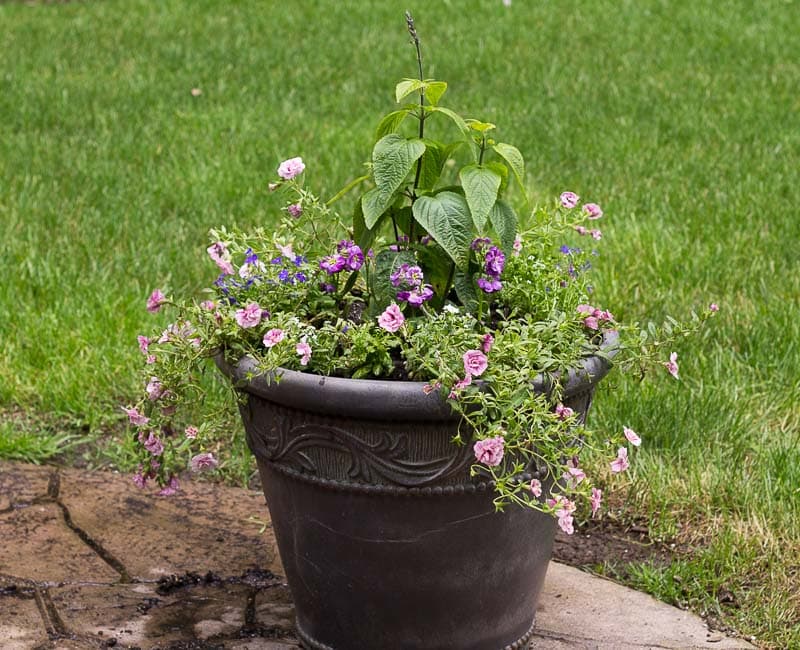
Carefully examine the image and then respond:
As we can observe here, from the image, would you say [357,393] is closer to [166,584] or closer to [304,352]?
[304,352]

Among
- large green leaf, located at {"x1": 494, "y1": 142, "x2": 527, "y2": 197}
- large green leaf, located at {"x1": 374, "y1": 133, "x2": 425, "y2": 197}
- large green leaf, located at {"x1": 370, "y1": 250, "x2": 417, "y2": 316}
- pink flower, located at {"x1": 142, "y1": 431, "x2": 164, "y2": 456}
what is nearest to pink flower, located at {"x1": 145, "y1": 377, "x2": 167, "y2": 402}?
pink flower, located at {"x1": 142, "y1": 431, "x2": 164, "y2": 456}

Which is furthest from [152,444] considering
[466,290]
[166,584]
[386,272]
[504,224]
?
[504,224]

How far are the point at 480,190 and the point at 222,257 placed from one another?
0.68 meters

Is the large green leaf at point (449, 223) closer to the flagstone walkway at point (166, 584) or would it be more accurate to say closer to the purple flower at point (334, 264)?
the purple flower at point (334, 264)

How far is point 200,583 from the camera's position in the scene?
2814 mm

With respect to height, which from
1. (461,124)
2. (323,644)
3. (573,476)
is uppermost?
(461,124)

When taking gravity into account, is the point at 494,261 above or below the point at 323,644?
above

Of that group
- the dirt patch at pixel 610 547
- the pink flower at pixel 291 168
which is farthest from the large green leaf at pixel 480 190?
the dirt patch at pixel 610 547

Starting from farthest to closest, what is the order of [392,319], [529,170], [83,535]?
[529,170] → [83,535] → [392,319]

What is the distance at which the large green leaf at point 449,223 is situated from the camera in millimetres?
2299

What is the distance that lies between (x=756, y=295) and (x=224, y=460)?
1.98 meters

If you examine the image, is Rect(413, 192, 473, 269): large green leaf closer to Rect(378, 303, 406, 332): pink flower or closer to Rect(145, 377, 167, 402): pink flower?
Rect(378, 303, 406, 332): pink flower

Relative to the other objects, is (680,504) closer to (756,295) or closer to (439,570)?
(439,570)

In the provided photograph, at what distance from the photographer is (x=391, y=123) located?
8.03ft
